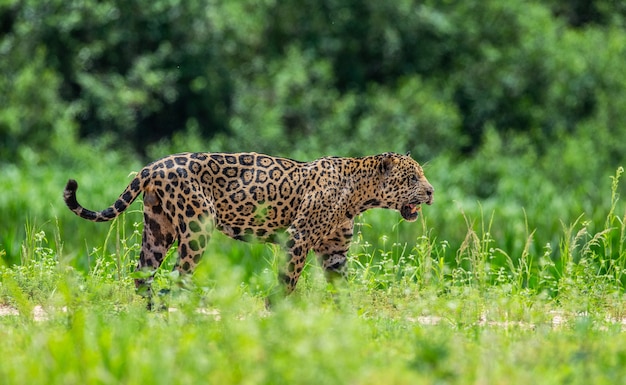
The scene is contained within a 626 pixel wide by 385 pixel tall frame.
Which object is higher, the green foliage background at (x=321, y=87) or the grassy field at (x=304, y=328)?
the green foliage background at (x=321, y=87)

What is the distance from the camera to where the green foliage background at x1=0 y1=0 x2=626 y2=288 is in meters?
20.3

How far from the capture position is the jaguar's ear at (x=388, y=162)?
8906 mm

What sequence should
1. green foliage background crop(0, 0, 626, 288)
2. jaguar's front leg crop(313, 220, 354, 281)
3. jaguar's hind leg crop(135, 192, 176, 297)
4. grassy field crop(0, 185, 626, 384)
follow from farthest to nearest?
1. green foliage background crop(0, 0, 626, 288)
2. jaguar's front leg crop(313, 220, 354, 281)
3. jaguar's hind leg crop(135, 192, 176, 297)
4. grassy field crop(0, 185, 626, 384)

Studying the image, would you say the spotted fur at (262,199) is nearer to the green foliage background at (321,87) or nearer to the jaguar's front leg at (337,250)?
the jaguar's front leg at (337,250)

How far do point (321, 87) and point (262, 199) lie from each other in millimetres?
13558

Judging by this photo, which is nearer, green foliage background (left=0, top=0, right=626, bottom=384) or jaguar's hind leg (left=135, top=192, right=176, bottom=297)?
jaguar's hind leg (left=135, top=192, right=176, bottom=297)

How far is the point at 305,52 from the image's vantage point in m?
22.4

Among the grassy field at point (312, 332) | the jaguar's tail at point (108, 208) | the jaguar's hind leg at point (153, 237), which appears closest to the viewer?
the grassy field at point (312, 332)

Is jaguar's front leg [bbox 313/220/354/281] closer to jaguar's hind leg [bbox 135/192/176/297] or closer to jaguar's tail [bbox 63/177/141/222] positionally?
jaguar's hind leg [bbox 135/192/176/297]

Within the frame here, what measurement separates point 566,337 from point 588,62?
17.0 metres

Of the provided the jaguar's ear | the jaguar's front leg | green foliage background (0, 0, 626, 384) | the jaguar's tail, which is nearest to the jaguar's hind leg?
the jaguar's tail

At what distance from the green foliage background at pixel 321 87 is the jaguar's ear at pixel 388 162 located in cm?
960

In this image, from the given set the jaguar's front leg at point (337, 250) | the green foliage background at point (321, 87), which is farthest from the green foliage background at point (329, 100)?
the jaguar's front leg at point (337, 250)

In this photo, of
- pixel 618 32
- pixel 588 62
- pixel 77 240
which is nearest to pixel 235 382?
pixel 77 240
